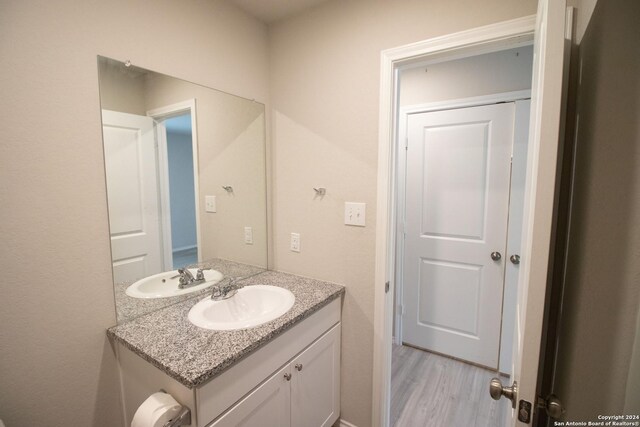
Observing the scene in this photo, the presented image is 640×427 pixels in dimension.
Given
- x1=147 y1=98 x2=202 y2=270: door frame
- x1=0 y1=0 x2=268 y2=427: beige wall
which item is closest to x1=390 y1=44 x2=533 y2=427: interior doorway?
x1=147 y1=98 x2=202 y2=270: door frame

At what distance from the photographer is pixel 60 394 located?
101 centimetres

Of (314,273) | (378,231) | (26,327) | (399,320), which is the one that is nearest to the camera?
(26,327)

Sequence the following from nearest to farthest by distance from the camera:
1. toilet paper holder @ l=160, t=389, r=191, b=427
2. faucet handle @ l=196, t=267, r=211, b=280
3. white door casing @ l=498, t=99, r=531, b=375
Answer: toilet paper holder @ l=160, t=389, r=191, b=427 < faucet handle @ l=196, t=267, r=211, b=280 < white door casing @ l=498, t=99, r=531, b=375

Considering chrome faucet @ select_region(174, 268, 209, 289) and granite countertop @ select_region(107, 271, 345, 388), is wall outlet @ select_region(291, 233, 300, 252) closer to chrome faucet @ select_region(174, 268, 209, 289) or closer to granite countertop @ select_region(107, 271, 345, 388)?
granite countertop @ select_region(107, 271, 345, 388)

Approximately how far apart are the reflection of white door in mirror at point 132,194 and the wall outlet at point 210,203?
10.9 inches

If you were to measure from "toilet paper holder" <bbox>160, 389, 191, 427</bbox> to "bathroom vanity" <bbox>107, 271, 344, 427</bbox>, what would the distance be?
0.8 inches

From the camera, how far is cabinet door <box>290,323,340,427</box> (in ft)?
4.32

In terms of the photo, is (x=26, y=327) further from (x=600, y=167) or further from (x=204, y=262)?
(x=600, y=167)

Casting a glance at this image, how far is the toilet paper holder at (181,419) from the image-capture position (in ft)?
2.83

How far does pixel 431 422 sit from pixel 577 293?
61.4 inches

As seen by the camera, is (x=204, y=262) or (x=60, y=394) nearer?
(x=60, y=394)

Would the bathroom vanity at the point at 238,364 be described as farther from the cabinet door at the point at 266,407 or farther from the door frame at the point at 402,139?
the door frame at the point at 402,139

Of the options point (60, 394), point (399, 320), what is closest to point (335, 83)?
point (60, 394)

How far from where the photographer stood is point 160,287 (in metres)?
1.36
